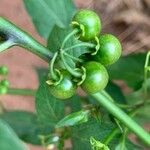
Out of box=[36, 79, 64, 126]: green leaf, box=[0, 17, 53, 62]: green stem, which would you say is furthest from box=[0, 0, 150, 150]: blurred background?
box=[0, 17, 53, 62]: green stem

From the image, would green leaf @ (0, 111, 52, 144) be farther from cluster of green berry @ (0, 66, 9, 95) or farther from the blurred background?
the blurred background

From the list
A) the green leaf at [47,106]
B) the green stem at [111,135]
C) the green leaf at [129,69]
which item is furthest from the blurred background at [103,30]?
the green stem at [111,135]

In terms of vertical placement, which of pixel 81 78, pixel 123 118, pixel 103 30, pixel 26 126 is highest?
pixel 81 78

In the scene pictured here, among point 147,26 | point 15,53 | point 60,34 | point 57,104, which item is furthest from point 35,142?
point 147,26

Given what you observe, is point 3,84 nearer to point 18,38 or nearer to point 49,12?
point 18,38

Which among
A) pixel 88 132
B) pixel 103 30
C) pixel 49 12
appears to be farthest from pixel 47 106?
pixel 103 30

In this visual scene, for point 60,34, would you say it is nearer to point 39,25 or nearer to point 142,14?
point 39,25

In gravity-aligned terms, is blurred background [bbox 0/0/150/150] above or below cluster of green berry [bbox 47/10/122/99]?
below
